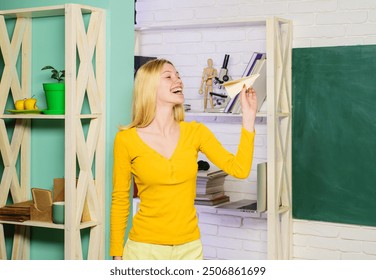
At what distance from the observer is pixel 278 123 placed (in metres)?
3.60

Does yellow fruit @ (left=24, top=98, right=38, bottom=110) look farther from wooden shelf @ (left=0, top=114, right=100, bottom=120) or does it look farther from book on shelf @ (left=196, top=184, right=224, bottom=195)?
book on shelf @ (left=196, top=184, right=224, bottom=195)

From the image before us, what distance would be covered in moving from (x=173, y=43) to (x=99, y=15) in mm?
1336

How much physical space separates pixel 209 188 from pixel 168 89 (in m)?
1.46

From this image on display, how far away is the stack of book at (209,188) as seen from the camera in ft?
12.4

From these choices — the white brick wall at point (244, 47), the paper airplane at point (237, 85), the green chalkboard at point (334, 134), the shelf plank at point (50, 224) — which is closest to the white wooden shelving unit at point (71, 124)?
the shelf plank at point (50, 224)

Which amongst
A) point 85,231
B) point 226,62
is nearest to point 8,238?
point 85,231

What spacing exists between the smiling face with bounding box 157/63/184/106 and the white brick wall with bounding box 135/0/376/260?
1.32 meters

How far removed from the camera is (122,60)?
2910 millimetres

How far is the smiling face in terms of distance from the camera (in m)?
2.43

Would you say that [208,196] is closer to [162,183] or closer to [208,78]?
[208,78]

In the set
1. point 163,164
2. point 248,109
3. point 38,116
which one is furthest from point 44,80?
point 248,109

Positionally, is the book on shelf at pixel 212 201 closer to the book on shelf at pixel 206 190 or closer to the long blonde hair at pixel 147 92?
the book on shelf at pixel 206 190

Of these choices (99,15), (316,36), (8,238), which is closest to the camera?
(99,15)
